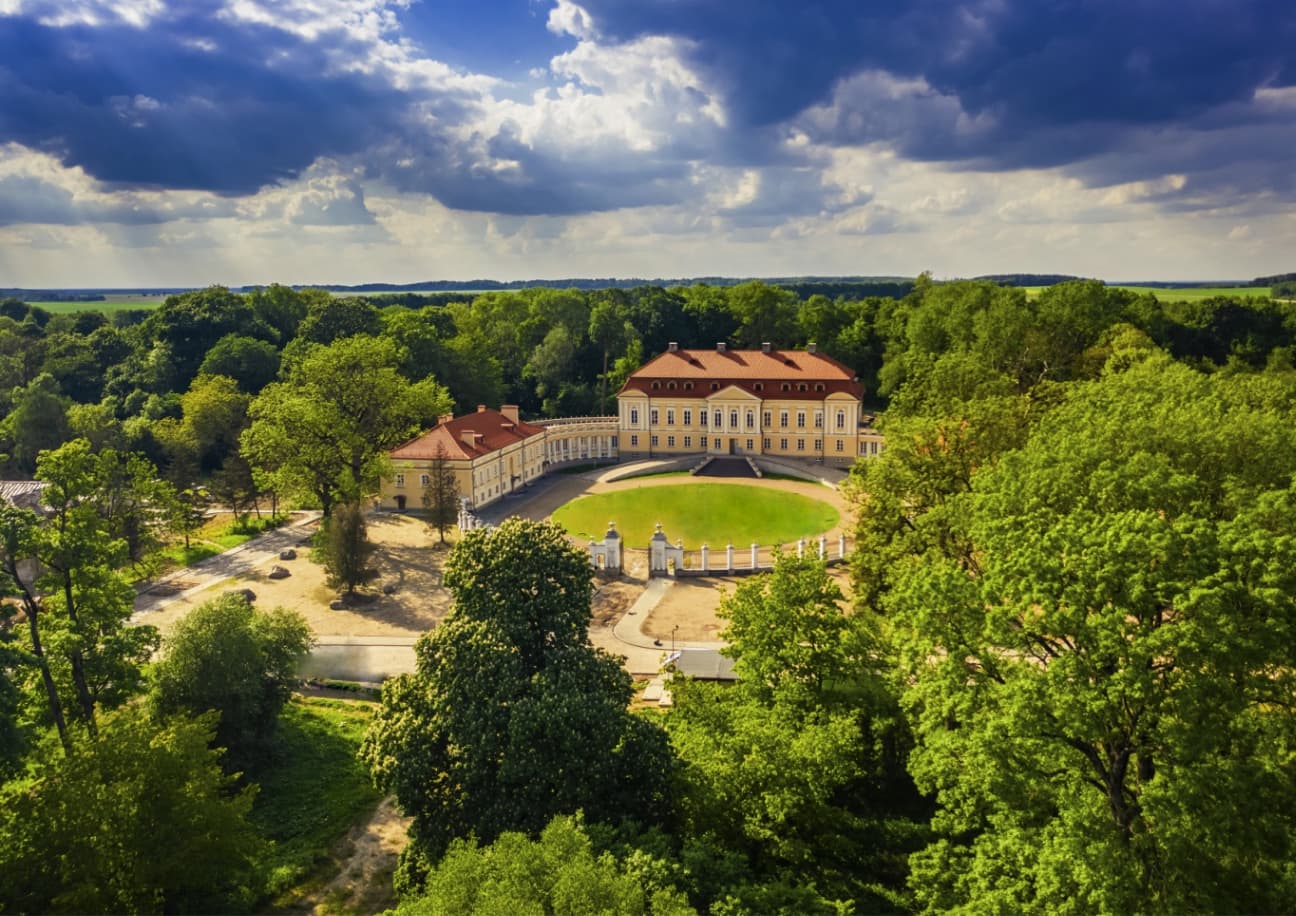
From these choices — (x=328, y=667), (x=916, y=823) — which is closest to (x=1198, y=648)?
(x=916, y=823)

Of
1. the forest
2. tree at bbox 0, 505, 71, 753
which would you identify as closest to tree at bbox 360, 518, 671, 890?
the forest

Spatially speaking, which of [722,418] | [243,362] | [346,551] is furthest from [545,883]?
[243,362]

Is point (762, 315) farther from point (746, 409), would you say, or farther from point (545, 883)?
point (545, 883)

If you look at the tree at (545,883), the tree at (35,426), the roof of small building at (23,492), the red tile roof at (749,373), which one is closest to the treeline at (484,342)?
the tree at (35,426)

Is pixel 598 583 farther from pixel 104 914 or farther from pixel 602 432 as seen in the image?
pixel 602 432

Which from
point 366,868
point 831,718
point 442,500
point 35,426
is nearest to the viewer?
point 831,718

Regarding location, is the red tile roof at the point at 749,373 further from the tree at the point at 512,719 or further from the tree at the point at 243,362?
the tree at the point at 512,719

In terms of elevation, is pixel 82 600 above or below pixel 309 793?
above
